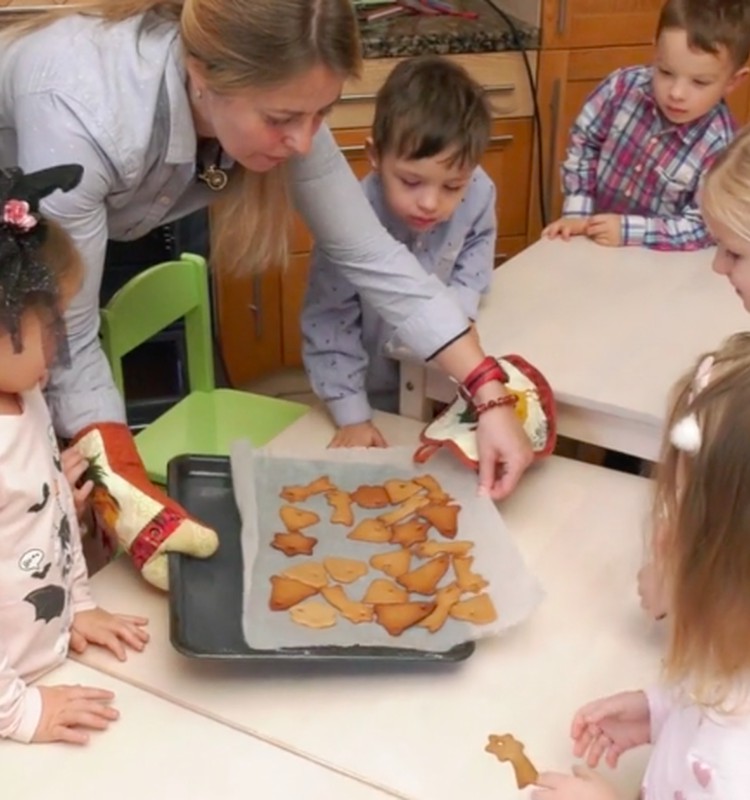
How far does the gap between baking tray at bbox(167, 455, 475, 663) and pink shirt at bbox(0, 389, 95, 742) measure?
0.37 feet

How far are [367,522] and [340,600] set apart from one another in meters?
0.14

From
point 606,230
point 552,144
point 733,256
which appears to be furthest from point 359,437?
point 552,144

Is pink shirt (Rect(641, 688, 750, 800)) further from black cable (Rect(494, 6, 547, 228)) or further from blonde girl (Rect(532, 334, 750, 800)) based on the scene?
black cable (Rect(494, 6, 547, 228))

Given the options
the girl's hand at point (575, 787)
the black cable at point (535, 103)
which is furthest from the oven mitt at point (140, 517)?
the black cable at point (535, 103)

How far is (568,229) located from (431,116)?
500 mm

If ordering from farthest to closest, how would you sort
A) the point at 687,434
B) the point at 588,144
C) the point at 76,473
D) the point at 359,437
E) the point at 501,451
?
the point at 588,144 → the point at 359,437 → the point at 501,451 → the point at 76,473 → the point at 687,434

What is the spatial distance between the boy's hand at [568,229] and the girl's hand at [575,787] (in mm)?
1226

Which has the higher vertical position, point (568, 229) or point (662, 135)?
point (662, 135)

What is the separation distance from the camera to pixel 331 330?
5.34 feet

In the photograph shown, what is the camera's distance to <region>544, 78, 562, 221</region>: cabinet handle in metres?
2.84

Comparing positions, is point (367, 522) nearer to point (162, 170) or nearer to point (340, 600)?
point (340, 600)

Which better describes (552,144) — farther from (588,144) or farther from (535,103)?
(588,144)

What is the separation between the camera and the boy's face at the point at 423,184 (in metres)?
1.58

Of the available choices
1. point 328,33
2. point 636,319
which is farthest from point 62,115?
point 636,319
